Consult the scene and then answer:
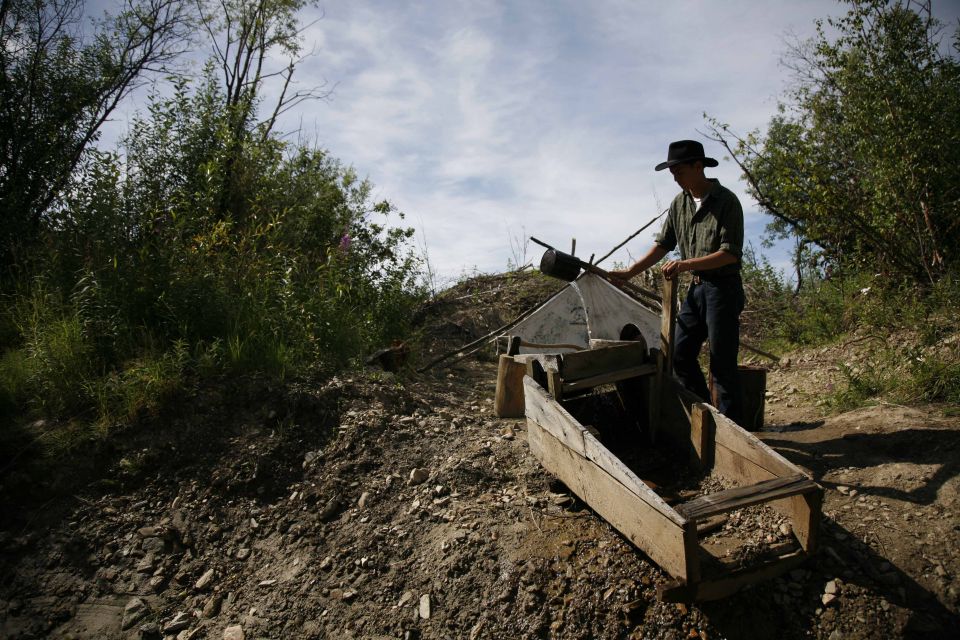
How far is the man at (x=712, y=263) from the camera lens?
3.63 metres

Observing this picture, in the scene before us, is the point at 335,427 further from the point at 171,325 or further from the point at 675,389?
the point at 675,389

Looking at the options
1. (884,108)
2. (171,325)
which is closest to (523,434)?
(171,325)

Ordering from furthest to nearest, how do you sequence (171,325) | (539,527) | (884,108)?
(884,108), (171,325), (539,527)

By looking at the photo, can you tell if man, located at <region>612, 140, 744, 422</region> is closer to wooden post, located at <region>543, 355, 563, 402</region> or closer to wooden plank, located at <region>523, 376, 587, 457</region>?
wooden post, located at <region>543, 355, 563, 402</region>

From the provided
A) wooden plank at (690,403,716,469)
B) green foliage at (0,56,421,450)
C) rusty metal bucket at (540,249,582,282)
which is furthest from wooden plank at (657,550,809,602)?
green foliage at (0,56,421,450)

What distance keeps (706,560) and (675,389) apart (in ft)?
4.20

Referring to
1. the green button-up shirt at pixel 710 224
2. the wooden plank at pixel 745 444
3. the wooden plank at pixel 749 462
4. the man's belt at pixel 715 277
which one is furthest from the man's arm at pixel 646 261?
the wooden plank at pixel 745 444

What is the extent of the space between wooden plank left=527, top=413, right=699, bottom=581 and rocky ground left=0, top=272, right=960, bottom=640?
0.15 m

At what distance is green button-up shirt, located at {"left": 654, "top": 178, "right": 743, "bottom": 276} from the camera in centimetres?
364

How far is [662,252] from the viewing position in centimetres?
425

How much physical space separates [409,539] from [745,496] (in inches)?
69.8

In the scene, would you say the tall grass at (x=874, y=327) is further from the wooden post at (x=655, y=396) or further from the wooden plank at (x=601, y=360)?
the wooden plank at (x=601, y=360)

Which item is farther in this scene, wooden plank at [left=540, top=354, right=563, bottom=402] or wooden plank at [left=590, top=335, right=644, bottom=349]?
wooden plank at [left=590, top=335, right=644, bottom=349]

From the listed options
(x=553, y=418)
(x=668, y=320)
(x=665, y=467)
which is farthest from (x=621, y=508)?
(x=668, y=320)
